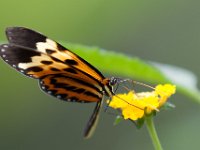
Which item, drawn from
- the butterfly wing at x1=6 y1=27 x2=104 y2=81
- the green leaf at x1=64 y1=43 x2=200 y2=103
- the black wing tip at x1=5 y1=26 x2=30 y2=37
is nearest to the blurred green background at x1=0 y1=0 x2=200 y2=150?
the green leaf at x1=64 y1=43 x2=200 y2=103

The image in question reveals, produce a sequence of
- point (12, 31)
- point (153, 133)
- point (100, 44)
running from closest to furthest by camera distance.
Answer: point (153, 133) < point (12, 31) < point (100, 44)

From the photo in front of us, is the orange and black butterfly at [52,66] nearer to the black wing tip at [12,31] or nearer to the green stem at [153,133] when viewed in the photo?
the black wing tip at [12,31]

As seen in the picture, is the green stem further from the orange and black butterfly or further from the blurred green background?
the blurred green background

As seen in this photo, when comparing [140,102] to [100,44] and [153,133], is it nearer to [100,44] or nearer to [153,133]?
[153,133]

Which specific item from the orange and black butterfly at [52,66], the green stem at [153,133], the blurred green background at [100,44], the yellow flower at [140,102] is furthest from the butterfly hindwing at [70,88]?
the blurred green background at [100,44]

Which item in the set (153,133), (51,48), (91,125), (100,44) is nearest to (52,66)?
(51,48)

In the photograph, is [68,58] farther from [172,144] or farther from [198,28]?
[198,28]

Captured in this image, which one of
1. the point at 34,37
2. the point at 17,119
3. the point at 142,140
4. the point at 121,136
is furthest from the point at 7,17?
the point at 34,37
